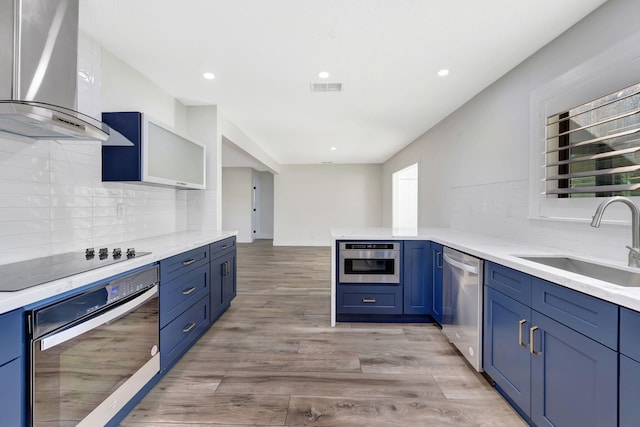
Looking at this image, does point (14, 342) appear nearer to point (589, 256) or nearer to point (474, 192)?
point (589, 256)

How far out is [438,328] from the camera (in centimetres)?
270

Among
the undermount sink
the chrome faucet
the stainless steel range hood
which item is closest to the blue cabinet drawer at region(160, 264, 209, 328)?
the stainless steel range hood

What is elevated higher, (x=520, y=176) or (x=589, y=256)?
(x=520, y=176)

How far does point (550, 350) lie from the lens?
1282mm

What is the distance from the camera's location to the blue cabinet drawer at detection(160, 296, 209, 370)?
184 cm

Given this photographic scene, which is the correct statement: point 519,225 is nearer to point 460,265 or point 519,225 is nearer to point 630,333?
point 460,265

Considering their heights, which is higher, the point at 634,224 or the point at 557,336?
the point at 634,224

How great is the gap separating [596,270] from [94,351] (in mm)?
2675

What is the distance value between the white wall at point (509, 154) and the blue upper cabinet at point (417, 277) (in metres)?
0.73

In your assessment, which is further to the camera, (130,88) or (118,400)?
(130,88)

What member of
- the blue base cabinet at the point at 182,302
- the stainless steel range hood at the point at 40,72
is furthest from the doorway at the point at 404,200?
the stainless steel range hood at the point at 40,72

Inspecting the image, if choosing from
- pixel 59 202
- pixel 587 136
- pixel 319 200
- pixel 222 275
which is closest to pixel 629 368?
pixel 587 136

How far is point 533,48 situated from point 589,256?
5.29 feet

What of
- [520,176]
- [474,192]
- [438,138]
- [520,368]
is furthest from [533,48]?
[520,368]
